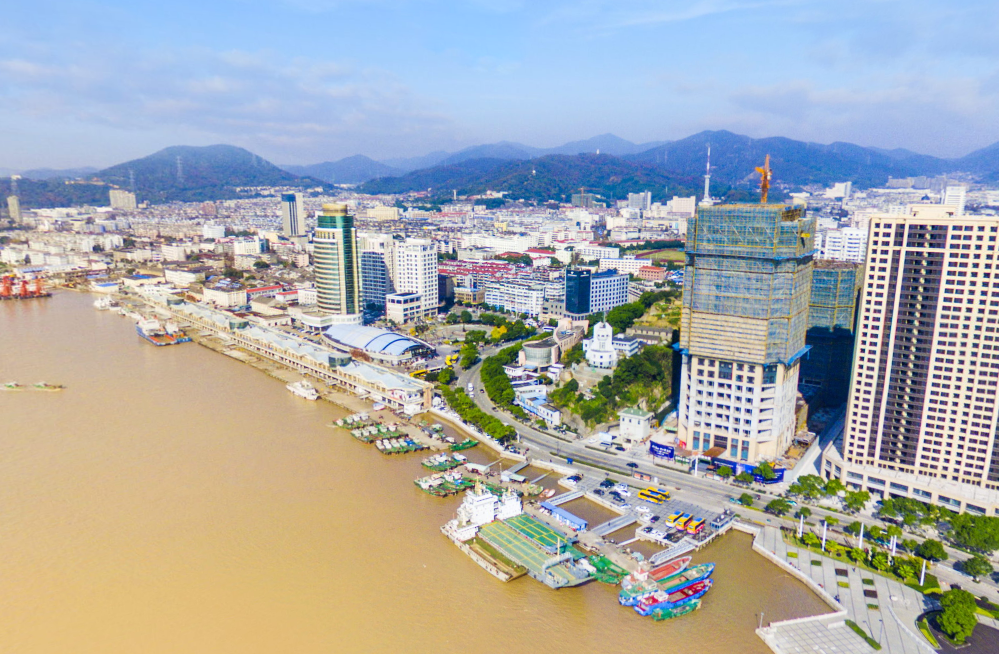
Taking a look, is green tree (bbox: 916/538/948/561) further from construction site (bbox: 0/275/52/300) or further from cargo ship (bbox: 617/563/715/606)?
construction site (bbox: 0/275/52/300)

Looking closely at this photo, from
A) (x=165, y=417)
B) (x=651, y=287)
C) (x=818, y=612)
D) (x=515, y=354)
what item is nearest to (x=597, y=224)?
(x=651, y=287)

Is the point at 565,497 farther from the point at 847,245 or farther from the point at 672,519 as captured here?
the point at 847,245

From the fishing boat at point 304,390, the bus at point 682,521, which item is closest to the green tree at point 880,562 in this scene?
the bus at point 682,521

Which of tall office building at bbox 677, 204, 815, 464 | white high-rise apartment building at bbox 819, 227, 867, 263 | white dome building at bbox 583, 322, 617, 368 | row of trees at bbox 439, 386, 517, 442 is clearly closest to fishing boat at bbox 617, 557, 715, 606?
tall office building at bbox 677, 204, 815, 464

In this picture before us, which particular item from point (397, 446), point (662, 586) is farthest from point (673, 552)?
point (397, 446)

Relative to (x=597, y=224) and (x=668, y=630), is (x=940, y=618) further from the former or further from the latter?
(x=597, y=224)
